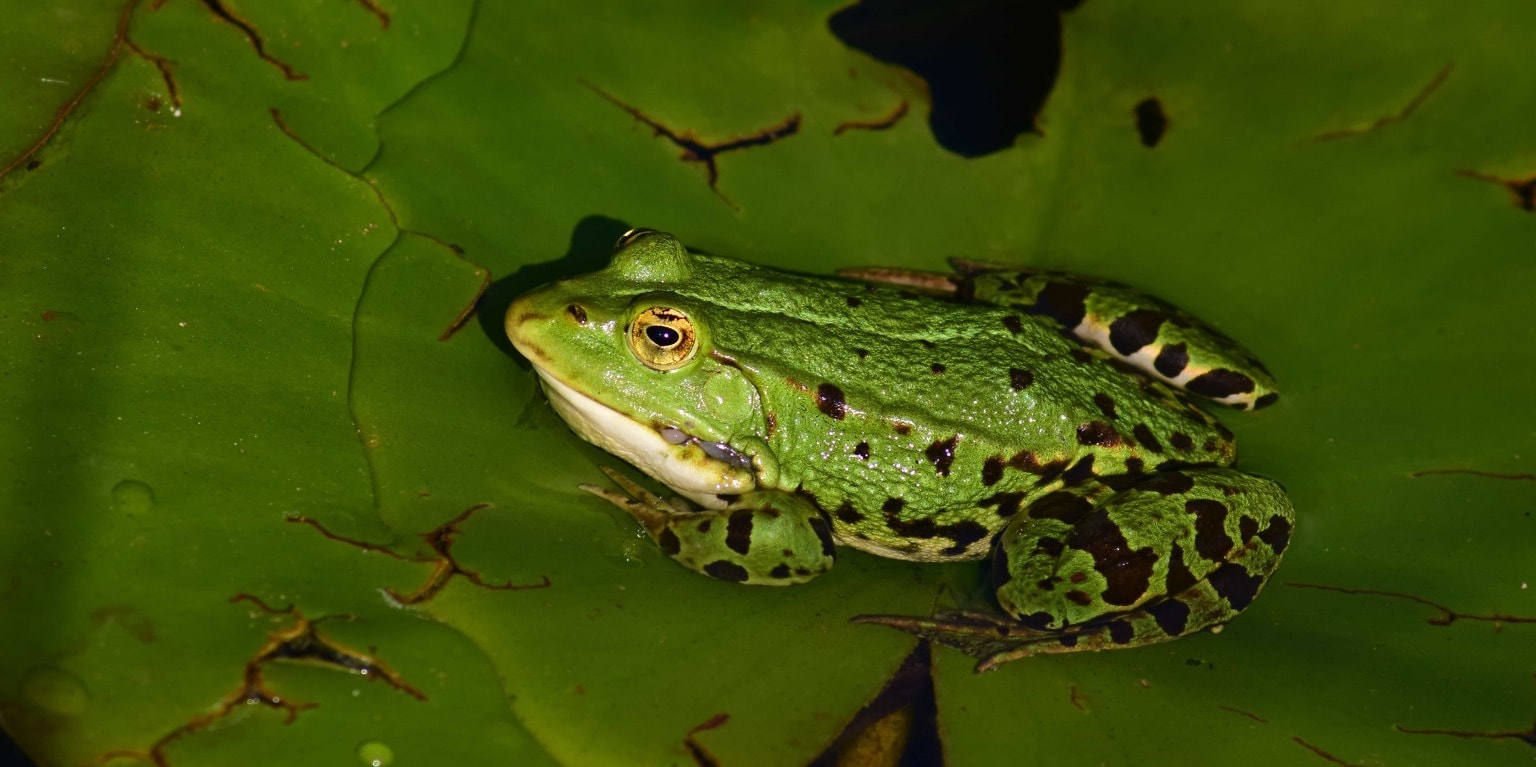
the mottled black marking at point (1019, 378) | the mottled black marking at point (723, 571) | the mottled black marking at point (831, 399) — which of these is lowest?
the mottled black marking at point (723, 571)

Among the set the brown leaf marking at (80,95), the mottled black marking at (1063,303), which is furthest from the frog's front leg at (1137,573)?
the brown leaf marking at (80,95)

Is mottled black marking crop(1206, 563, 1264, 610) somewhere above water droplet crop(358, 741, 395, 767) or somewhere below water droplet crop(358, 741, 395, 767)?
above

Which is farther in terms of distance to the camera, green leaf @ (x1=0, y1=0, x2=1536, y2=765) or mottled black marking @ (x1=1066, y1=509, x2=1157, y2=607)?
mottled black marking @ (x1=1066, y1=509, x2=1157, y2=607)

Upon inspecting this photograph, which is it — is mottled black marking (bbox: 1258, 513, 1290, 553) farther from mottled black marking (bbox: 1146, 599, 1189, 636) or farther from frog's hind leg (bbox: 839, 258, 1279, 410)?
frog's hind leg (bbox: 839, 258, 1279, 410)

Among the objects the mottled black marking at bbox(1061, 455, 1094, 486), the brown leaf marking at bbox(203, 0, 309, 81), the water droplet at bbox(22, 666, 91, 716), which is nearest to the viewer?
the water droplet at bbox(22, 666, 91, 716)

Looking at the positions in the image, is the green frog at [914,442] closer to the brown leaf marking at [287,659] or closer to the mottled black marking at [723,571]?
the mottled black marking at [723,571]

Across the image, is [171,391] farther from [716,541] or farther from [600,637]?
[716,541]

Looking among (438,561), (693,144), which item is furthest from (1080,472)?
(438,561)

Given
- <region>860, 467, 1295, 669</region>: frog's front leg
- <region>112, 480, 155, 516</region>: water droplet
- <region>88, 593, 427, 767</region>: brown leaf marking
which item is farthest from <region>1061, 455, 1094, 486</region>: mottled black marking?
<region>112, 480, 155, 516</region>: water droplet
